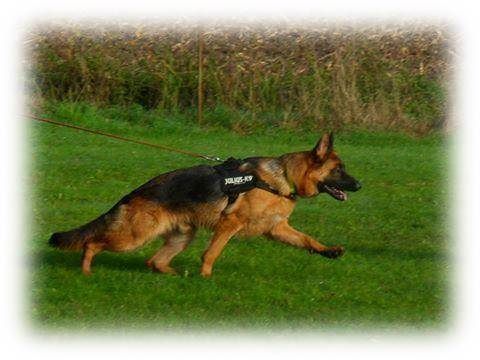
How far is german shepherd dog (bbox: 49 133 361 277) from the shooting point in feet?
32.4

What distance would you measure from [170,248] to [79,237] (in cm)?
86

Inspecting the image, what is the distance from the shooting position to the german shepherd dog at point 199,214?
989 cm

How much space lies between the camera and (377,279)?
9.95m

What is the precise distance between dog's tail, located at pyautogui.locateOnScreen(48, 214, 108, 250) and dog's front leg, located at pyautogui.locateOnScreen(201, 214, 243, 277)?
97 cm

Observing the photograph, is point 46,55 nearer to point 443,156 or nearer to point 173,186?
point 443,156

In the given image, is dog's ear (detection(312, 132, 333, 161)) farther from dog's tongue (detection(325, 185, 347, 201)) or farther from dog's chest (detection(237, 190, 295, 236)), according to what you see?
dog's chest (detection(237, 190, 295, 236))

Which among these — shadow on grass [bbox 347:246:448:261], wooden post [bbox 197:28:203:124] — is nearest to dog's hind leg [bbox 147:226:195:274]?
shadow on grass [bbox 347:246:448:261]

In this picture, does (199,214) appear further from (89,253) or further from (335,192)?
(335,192)

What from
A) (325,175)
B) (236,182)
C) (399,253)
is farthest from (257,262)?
(399,253)

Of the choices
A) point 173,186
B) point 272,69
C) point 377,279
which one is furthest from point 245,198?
point 272,69

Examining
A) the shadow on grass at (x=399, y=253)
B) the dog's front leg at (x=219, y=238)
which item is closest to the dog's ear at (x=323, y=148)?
the dog's front leg at (x=219, y=238)

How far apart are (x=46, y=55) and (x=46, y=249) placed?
8795mm

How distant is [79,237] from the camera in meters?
9.96

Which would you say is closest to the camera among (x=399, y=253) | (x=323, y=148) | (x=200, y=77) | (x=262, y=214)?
(x=262, y=214)
